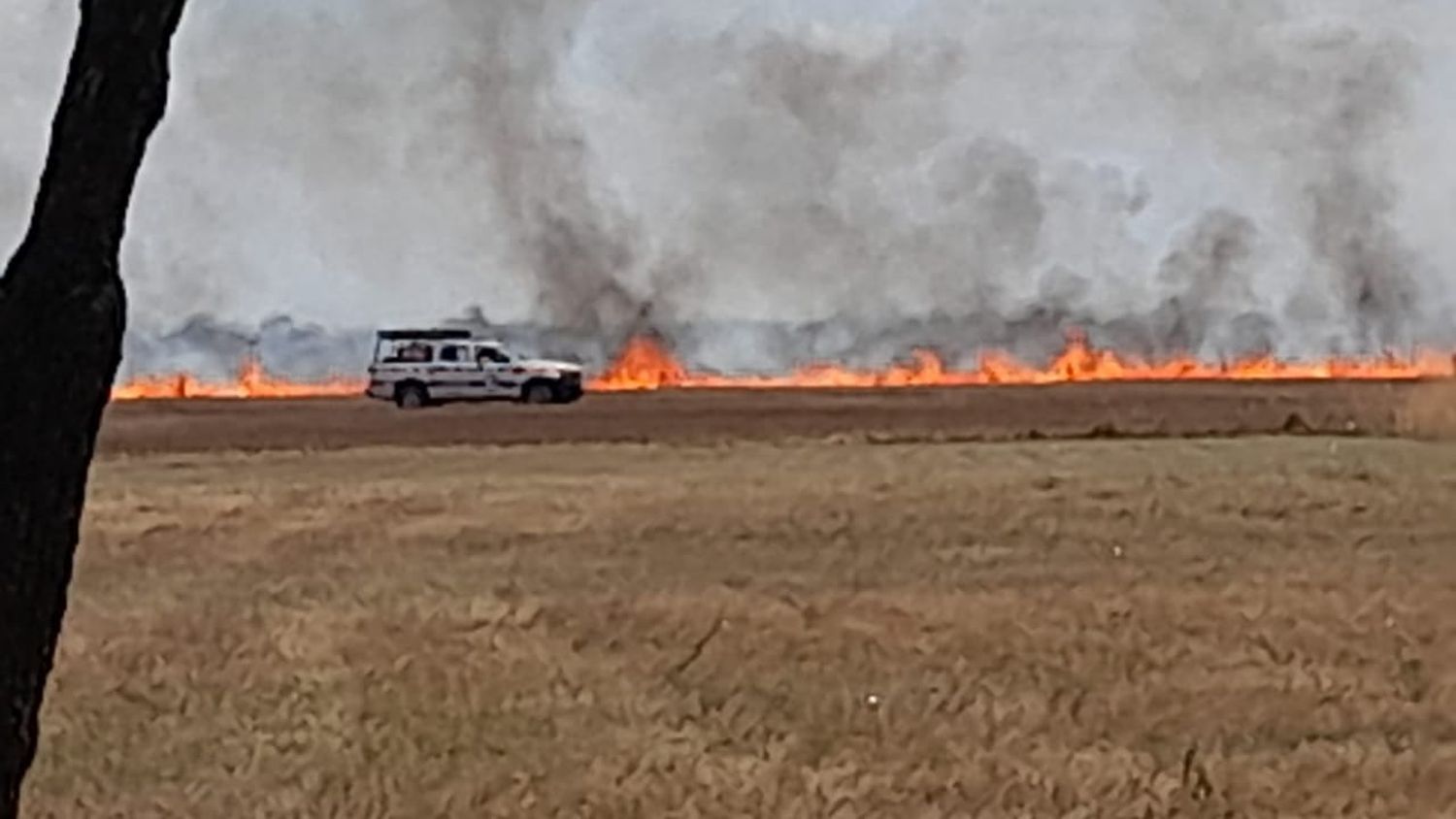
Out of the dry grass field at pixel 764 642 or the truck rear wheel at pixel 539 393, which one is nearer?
the dry grass field at pixel 764 642

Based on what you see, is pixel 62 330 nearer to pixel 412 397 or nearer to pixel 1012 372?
pixel 412 397

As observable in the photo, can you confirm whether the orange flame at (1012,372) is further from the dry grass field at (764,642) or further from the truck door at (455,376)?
the dry grass field at (764,642)

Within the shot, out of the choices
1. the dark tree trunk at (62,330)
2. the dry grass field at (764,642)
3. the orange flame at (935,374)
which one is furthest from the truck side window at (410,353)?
the dark tree trunk at (62,330)

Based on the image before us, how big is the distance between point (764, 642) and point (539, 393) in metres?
1.83

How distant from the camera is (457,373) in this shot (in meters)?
4.75

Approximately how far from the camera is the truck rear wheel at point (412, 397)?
13.8 feet

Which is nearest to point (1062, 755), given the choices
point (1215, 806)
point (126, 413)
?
point (1215, 806)

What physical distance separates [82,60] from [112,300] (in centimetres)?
19

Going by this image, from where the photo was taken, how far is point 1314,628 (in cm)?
269

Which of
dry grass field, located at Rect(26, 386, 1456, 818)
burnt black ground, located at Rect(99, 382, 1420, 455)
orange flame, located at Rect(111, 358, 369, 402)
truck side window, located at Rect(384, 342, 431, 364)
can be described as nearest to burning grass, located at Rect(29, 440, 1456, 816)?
dry grass field, located at Rect(26, 386, 1456, 818)

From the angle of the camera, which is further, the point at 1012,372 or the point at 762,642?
the point at 1012,372

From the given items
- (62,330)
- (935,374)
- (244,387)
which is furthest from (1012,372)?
(62,330)

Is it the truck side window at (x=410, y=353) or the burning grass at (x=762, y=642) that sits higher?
the truck side window at (x=410, y=353)

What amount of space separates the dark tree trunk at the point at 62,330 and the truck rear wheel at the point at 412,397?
267cm
